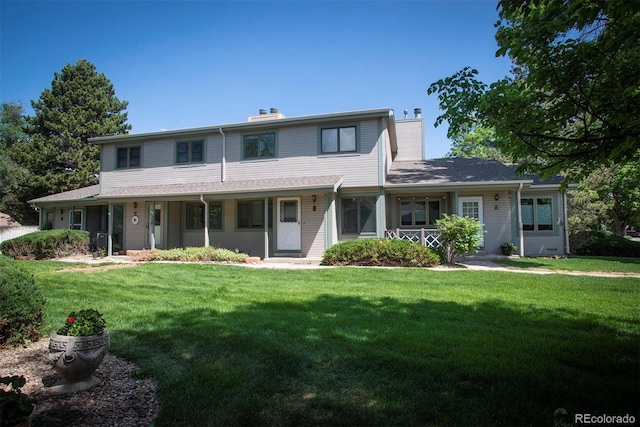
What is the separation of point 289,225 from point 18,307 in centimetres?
1042

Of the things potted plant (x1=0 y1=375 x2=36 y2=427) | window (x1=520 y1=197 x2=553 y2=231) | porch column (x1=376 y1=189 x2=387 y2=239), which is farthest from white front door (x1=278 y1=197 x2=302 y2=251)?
potted plant (x1=0 y1=375 x2=36 y2=427)

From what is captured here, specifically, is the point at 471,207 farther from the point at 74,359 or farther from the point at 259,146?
the point at 74,359

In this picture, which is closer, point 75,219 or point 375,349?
point 375,349

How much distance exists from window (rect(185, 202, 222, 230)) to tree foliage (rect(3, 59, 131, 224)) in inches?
707

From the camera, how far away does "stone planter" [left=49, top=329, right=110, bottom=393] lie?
3021 millimetres

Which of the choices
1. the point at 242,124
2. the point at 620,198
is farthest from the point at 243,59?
the point at 620,198

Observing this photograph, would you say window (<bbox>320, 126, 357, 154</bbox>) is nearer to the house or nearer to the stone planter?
the house

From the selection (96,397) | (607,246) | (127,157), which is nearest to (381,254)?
(96,397)

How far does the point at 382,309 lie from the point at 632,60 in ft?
14.4

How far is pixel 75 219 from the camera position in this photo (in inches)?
742

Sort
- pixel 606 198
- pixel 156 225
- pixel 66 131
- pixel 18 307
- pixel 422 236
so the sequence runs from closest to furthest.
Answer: pixel 18 307
pixel 422 236
pixel 156 225
pixel 606 198
pixel 66 131

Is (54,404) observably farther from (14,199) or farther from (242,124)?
(14,199)

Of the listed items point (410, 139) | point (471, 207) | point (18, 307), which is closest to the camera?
point (18, 307)

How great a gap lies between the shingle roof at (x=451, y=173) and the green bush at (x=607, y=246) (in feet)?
17.9
